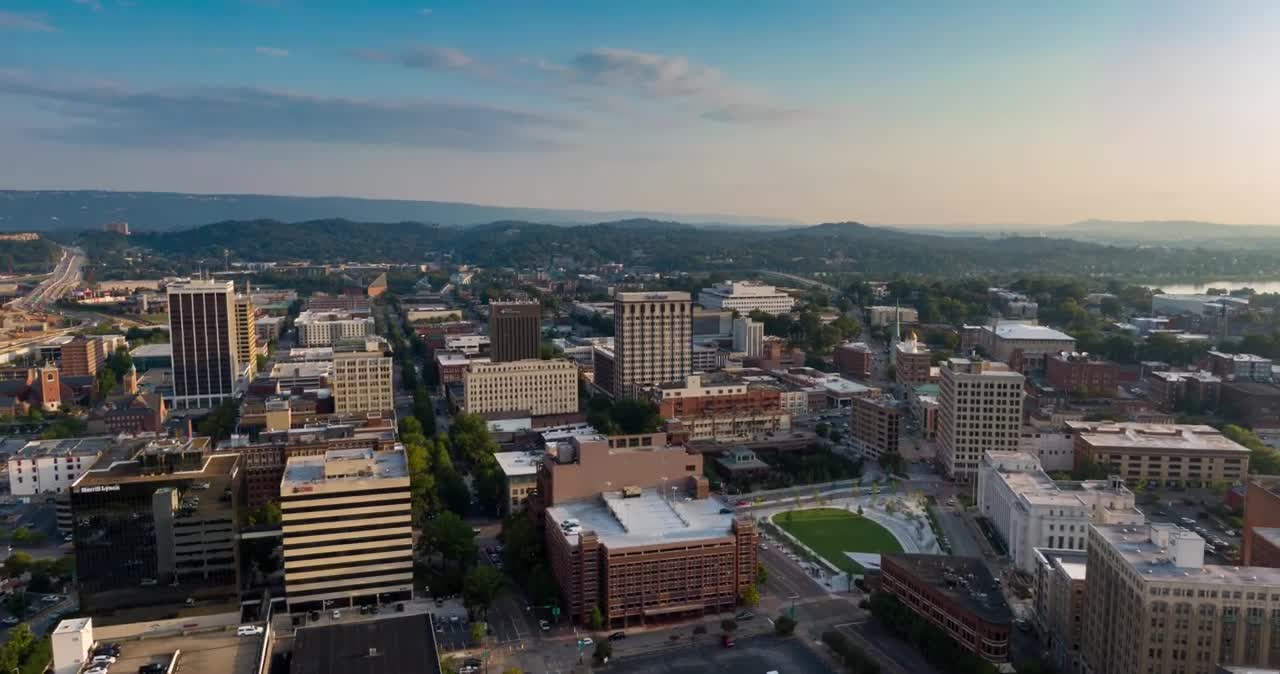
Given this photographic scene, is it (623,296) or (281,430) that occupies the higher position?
(623,296)

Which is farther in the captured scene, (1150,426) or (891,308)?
(891,308)

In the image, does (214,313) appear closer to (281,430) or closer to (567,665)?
(281,430)

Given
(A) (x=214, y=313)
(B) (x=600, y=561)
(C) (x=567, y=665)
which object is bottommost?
(C) (x=567, y=665)

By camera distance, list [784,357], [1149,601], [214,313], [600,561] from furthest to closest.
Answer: [784,357]
[214,313]
[600,561]
[1149,601]

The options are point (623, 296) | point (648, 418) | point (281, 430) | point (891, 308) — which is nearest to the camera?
point (281, 430)

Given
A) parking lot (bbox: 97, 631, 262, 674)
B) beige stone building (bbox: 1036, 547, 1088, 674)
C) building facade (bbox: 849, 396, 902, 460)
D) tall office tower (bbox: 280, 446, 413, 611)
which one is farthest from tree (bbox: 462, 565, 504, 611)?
building facade (bbox: 849, 396, 902, 460)

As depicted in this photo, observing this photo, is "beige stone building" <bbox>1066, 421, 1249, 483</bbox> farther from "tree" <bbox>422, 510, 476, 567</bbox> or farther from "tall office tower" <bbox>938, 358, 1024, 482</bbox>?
"tree" <bbox>422, 510, 476, 567</bbox>

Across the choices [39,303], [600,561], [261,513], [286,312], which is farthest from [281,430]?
[39,303]

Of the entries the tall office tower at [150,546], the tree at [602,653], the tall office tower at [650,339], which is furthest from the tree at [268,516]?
the tall office tower at [650,339]
